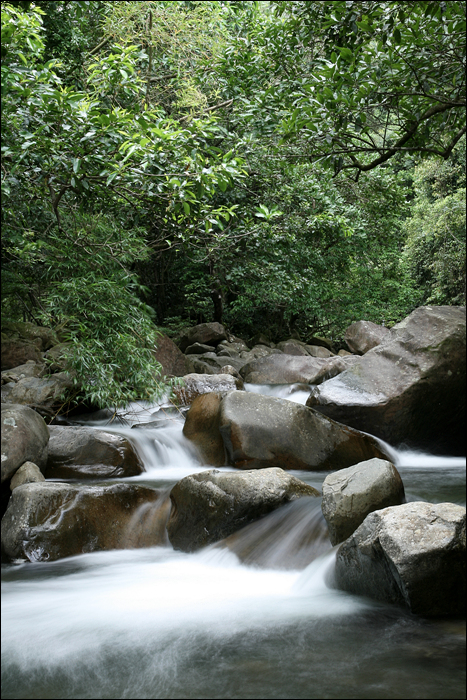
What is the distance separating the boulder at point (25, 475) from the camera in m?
5.29

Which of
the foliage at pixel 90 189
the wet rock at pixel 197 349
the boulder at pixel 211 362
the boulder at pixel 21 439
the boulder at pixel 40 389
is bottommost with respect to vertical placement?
the boulder at pixel 21 439

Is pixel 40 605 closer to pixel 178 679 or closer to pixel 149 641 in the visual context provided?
pixel 149 641

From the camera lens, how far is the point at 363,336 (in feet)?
45.7

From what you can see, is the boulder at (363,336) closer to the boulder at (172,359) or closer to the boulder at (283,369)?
the boulder at (283,369)

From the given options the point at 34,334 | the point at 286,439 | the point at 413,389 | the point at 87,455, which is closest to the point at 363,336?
the point at 413,389

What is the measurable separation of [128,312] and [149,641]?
4528 mm

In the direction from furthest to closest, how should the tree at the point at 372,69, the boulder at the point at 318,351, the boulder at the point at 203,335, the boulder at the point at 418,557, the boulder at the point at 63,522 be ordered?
the boulder at the point at 318,351
the boulder at the point at 203,335
the boulder at the point at 63,522
the tree at the point at 372,69
the boulder at the point at 418,557

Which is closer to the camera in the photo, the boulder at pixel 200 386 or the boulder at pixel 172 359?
the boulder at pixel 200 386

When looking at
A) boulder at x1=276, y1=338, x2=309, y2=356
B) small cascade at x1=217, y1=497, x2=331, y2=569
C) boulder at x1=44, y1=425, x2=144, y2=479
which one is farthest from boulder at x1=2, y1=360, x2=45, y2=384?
boulder at x1=276, y1=338, x2=309, y2=356

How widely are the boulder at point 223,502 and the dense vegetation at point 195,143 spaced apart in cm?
199

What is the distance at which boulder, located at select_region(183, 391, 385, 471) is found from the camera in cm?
637

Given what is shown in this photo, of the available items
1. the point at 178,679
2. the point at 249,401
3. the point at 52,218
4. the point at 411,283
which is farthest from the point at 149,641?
the point at 411,283

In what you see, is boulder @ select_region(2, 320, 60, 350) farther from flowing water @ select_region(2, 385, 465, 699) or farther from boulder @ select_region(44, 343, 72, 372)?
flowing water @ select_region(2, 385, 465, 699)

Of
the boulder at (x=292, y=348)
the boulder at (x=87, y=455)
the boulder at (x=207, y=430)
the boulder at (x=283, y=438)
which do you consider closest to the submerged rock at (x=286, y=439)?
the boulder at (x=283, y=438)
